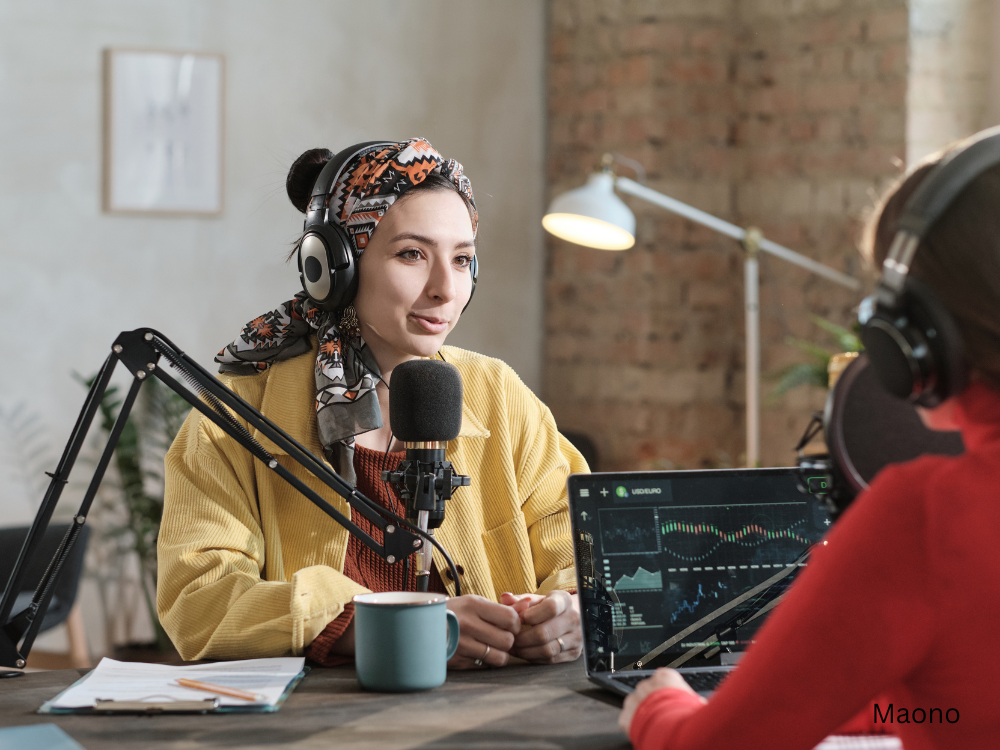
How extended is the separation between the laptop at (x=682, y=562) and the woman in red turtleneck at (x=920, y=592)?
0.36 m

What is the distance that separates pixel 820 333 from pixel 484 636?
2696mm

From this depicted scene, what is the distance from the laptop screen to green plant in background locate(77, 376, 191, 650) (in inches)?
101

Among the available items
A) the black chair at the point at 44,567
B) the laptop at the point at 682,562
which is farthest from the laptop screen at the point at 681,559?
the black chair at the point at 44,567

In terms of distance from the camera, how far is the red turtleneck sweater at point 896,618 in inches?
26.1

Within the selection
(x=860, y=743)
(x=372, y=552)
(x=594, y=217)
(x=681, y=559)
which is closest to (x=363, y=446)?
(x=372, y=552)

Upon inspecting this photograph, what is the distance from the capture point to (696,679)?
1048 millimetres

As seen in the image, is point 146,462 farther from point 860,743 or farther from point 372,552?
point 860,743

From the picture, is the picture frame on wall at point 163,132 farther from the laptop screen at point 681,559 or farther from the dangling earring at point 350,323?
the laptop screen at point 681,559

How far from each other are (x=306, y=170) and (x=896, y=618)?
1137 mm

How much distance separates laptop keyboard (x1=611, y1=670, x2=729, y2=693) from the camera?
1022mm

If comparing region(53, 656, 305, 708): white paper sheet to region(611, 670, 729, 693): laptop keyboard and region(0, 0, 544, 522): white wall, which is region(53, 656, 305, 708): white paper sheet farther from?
A: region(0, 0, 544, 522): white wall

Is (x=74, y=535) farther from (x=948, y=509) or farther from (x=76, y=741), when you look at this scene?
(x=948, y=509)

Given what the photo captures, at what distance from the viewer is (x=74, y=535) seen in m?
1.06

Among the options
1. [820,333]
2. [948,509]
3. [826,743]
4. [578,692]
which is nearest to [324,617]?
[578,692]
